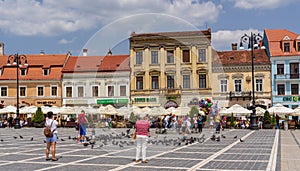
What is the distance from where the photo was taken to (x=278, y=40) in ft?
167

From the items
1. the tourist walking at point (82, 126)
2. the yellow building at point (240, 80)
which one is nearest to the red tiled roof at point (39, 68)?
the yellow building at point (240, 80)

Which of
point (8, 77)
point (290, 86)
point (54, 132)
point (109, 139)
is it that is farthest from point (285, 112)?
point (8, 77)

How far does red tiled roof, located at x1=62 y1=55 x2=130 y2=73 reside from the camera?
24.5 m

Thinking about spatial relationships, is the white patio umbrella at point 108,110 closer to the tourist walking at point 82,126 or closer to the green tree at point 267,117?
the tourist walking at point 82,126

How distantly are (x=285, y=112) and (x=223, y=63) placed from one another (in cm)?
1314

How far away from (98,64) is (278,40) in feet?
97.8

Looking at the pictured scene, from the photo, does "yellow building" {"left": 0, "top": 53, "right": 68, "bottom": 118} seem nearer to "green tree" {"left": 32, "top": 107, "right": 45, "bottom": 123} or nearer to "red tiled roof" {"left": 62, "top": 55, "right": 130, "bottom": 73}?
"red tiled roof" {"left": 62, "top": 55, "right": 130, "bottom": 73}

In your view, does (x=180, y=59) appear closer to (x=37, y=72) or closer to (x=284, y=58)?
(x=284, y=58)

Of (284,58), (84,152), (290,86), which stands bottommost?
(84,152)

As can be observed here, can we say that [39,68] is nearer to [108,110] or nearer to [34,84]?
[34,84]

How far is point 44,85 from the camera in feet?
174

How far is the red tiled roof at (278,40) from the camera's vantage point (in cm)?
4894

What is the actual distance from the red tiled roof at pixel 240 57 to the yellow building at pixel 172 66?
235 inches

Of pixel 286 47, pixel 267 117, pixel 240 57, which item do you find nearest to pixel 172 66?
pixel 267 117
